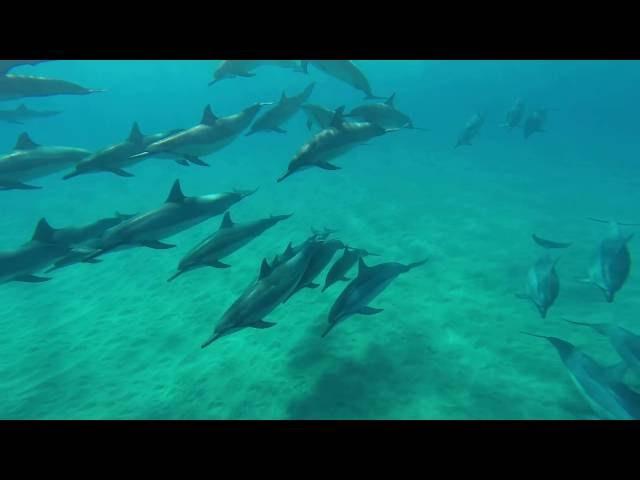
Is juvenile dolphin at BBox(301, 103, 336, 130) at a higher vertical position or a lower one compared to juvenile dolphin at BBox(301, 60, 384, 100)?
lower

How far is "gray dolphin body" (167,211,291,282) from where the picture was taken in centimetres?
533

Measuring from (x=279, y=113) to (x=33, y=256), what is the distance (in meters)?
4.89

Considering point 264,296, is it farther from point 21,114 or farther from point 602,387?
point 21,114

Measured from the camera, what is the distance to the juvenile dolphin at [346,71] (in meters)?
7.18

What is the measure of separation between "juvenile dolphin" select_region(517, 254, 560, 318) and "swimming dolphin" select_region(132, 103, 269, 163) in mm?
5427

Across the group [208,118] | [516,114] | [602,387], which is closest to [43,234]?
[208,118]

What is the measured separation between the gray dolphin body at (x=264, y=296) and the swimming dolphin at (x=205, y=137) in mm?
2715

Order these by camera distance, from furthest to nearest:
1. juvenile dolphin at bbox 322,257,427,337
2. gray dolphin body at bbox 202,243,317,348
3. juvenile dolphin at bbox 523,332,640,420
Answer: juvenile dolphin at bbox 322,257,427,337 → gray dolphin body at bbox 202,243,317,348 → juvenile dolphin at bbox 523,332,640,420

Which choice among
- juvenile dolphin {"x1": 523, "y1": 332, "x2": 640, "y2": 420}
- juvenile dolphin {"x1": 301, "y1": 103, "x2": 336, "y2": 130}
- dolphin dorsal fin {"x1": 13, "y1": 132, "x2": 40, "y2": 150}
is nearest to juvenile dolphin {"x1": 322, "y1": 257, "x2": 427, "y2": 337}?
juvenile dolphin {"x1": 523, "y1": 332, "x2": 640, "y2": 420}

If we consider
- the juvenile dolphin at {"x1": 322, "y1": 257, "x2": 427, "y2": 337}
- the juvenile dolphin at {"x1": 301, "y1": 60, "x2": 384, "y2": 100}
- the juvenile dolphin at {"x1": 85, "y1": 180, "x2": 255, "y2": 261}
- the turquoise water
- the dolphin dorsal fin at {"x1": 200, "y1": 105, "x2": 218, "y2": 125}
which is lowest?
the turquoise water

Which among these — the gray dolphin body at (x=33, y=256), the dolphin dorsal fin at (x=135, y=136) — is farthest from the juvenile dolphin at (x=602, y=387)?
the gray dolphin body at (x=33, y=256)

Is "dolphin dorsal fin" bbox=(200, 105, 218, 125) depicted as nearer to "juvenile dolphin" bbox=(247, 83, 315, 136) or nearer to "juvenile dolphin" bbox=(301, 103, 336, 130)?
"juvenile dolphin" bbox=(247, 83, 315, 136)
